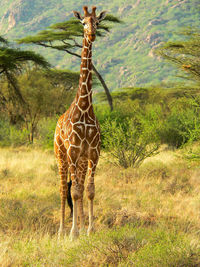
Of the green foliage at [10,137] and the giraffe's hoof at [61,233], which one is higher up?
the giraffe's hoof at [61,233]

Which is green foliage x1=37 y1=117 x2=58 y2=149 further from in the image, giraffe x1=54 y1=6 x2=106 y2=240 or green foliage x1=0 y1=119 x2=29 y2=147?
giraffe x1=54 y1=6 x2=106 y2=240

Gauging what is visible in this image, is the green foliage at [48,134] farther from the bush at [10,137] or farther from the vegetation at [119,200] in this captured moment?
the bush at [10,137]

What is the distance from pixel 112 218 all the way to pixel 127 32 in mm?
99181

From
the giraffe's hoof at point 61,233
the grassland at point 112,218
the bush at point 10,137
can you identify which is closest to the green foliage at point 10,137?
the bush at point 10,137

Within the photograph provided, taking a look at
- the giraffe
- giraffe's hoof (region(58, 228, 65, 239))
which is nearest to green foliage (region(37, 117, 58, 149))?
giraffe's hoof (region(58, 228, 65, 239))

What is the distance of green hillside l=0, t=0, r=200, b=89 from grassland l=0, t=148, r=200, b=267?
5700 cm

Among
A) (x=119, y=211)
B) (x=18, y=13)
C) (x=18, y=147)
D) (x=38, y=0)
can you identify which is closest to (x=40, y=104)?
(x=18, y=147)

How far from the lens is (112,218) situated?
531 cm

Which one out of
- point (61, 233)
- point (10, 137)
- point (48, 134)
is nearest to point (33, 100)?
point (10, 137)

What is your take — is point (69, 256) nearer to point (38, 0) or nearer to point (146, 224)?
point (146, 224)

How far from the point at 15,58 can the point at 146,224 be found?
5.48 meters

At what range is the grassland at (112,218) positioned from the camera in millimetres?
3688

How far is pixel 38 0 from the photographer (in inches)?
5246

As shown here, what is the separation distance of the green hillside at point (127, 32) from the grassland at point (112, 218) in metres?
57.0
